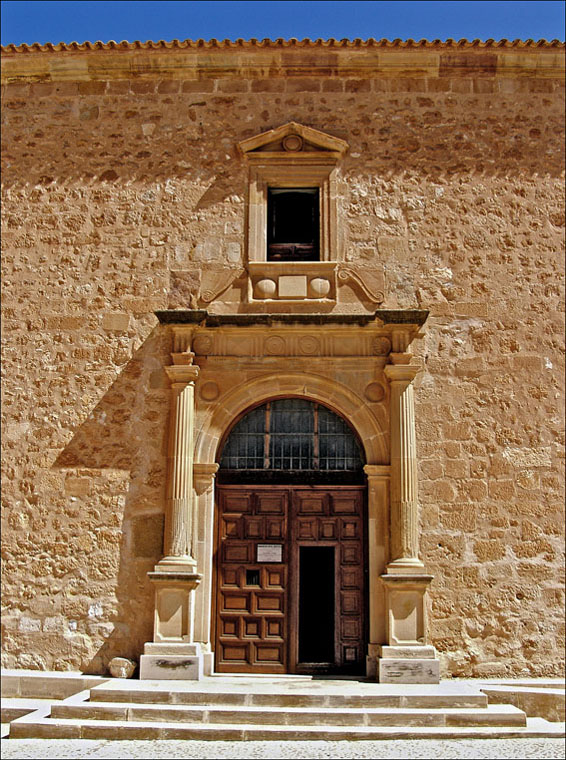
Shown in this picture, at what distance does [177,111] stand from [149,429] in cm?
377

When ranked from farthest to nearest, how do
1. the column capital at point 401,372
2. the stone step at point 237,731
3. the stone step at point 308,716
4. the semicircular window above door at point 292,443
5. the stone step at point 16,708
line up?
the semicircular window above door at point 292,443, the column capital at point 401,372, the stone step at point 16,708, the stone step at point 308,716, the stone step at point 237,731

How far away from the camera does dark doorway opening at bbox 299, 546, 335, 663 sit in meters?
8.72

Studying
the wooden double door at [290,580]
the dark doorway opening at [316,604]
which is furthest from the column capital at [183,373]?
the dark doorway opening at [316,604]

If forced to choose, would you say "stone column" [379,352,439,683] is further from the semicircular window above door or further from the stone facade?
the semicircular window above door

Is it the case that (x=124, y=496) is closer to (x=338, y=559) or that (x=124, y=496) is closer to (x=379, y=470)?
(x=338, y=559)

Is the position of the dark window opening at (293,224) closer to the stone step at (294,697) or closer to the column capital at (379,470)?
the column capital at (379,470)

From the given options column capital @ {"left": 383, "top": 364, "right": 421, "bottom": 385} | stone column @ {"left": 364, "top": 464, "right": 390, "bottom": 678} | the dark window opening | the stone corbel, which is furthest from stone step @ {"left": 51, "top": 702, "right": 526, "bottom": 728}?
the dark window opening

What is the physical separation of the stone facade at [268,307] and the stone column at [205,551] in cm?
2

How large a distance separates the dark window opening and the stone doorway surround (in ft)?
2.93

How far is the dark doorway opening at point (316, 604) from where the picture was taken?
872 cm

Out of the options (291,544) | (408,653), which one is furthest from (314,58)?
(408,653)

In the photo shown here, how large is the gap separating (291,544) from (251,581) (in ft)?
1.88

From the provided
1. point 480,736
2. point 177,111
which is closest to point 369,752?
point 480,736

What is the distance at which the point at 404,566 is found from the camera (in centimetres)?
844
